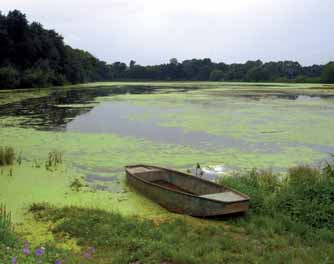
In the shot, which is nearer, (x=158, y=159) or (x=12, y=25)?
(x=158, y=159)

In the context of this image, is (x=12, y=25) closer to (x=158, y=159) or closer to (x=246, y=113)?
(x=246, y=113)

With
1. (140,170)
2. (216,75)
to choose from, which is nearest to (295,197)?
(140,170)

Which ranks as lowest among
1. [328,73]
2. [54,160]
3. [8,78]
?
[54,160]

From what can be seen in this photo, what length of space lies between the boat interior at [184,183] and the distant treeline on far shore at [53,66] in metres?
28.4

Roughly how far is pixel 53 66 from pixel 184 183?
122ft

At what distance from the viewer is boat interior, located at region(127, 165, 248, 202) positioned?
4.95m

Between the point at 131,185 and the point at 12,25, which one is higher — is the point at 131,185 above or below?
below

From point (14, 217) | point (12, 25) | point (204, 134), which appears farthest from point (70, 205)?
point (12, 25)

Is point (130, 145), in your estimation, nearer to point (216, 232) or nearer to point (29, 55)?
point (216, 232)

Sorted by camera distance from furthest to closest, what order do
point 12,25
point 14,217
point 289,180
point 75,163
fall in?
point 12,25
point 75,163
point 289,180
point 14,217

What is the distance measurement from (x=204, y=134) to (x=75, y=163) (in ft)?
15.2

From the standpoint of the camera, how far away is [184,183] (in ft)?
19.9

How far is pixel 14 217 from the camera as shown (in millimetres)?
4738

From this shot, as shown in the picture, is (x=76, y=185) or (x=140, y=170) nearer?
(x=76, y=185)
